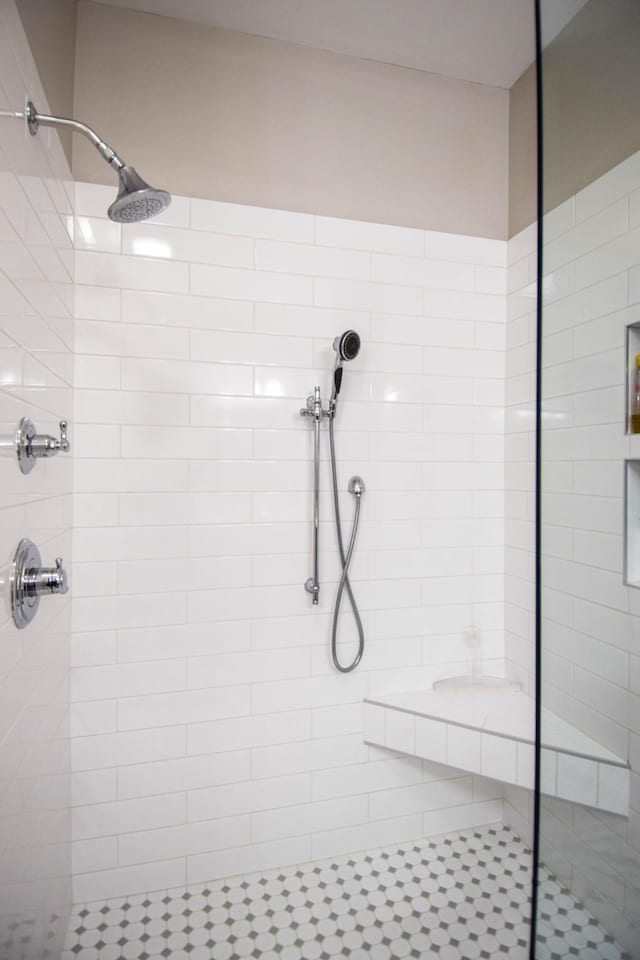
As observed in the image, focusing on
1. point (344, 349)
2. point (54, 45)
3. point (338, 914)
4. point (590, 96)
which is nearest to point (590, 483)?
point (590, 96)

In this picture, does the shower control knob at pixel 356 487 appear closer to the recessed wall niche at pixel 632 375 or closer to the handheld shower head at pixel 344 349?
the handheld shower head at pixel 344 349

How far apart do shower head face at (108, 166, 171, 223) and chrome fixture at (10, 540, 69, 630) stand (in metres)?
0.77

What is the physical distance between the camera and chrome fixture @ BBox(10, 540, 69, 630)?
3.29ft

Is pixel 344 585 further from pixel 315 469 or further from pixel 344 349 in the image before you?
pixel 344 349

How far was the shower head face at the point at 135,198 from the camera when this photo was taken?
3.67 feet

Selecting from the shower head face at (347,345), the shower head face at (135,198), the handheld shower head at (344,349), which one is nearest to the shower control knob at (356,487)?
the handheld shower head at (344,349)

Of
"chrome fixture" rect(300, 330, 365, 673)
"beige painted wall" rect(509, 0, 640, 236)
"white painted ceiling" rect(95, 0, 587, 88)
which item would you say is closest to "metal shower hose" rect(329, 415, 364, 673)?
"chrome fixture" rect(300, 330, 365, 673)

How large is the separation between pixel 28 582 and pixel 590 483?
1.05 m

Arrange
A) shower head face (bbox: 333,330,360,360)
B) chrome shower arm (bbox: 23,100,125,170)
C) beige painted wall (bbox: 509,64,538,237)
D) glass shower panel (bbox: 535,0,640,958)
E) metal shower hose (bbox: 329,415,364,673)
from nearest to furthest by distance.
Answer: glass shower panel (bbox: 535,0,640,958) < chrome shower arm (bbox: 23,100,125,170) < shower head face (bbox: 333,330,360,360) < metal shower hose (bbox: 329,415,364,673) < beige painted wall (bbox: 509,64,538,237)

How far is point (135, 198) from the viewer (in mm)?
1125

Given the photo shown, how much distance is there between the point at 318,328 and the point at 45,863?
169cm

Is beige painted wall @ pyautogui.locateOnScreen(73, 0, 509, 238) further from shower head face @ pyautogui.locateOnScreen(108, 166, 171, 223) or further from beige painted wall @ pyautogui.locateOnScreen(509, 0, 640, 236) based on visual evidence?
beige painted wall @ pyautogui.locateOnScreen(509, 0, 640, 236)

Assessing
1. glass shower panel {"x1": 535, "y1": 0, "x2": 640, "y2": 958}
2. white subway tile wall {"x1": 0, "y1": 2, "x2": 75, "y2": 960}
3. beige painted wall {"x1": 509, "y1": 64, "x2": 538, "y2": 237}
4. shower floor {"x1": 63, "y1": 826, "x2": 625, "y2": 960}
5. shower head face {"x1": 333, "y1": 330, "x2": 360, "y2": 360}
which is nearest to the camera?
glass shower panel {"x1": 535, "y1": 0, "x2": 640, "y2": 958}

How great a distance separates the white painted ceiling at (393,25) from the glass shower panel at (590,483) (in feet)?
3.78
